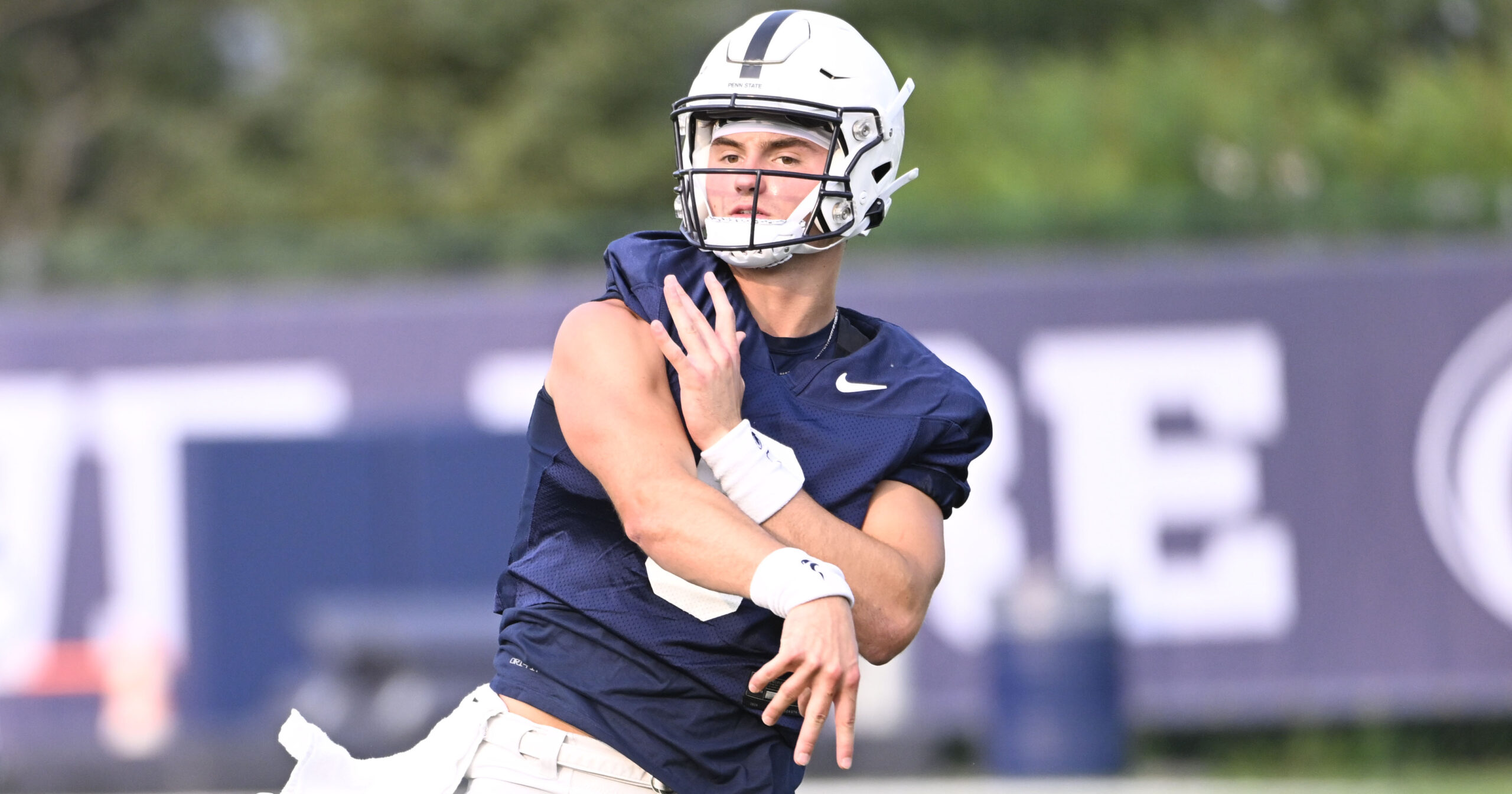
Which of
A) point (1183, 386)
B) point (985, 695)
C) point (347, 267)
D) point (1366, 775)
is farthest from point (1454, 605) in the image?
point (347, 267)

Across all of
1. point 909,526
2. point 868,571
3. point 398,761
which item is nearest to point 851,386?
point 909,526

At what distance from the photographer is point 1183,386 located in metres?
10.0

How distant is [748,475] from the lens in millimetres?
3092

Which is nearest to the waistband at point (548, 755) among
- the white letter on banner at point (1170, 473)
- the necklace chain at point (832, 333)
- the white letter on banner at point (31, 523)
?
the necklace chain at point (832, 333)

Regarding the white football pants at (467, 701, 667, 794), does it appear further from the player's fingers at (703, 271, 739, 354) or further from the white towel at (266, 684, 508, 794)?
the player's fingers at (703, 271, 739, 354)

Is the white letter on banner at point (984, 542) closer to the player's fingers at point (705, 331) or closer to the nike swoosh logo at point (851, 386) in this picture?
the nike swoosh logo at point (851, 386)

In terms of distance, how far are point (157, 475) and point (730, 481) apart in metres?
7.93

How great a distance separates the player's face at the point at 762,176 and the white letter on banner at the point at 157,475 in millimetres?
7206

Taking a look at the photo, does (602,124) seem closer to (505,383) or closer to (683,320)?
(505,383)

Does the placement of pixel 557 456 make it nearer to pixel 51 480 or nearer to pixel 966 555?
pixel 966 555

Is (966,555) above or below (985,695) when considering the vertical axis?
above

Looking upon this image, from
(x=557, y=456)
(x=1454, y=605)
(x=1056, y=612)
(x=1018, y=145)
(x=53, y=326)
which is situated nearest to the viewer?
(x=557, y=456)

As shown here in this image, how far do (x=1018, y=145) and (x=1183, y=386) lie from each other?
451 cm

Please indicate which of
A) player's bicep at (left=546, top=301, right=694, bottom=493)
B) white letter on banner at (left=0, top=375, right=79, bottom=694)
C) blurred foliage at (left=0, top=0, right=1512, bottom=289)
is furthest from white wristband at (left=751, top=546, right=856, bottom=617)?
white letter on banner at (left=0, top=375, right=79, bottom=694)
